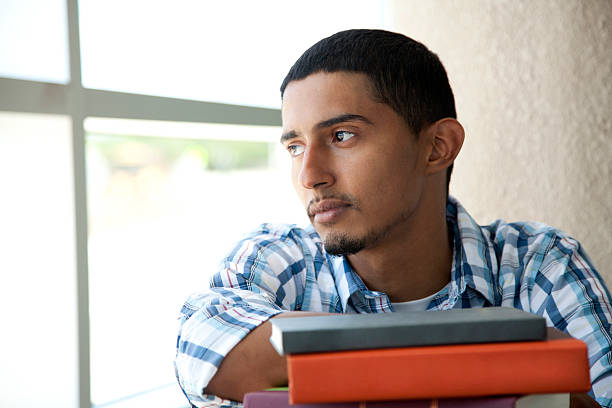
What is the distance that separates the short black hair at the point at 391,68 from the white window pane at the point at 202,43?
0.53 m

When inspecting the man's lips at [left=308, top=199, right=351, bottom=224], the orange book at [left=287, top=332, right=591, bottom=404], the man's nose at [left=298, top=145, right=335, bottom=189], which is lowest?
the orange book at [left=287, top=332, right=591, bottom=404]

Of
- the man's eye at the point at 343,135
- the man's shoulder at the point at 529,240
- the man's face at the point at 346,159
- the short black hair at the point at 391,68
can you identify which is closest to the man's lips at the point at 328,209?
the man's face at the point at 346,159

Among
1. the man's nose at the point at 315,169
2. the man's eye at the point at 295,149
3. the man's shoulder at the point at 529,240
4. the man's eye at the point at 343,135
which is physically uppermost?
the man's eye at the point at 343,135

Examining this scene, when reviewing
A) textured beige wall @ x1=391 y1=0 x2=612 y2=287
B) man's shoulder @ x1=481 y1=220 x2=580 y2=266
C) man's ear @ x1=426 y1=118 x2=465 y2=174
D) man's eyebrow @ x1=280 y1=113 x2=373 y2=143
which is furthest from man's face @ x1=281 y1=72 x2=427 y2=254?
textured beige wall @ x1=391 y1=0 x2=612 y2=287

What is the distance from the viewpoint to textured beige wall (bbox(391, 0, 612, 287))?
176 centimetres

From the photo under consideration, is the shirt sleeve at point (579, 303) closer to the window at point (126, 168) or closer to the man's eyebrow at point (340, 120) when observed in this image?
the man's eyebrow at point (340, 120)

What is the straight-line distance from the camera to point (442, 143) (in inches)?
47.2

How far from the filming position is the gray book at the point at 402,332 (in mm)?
545

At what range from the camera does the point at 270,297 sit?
1.04 meters

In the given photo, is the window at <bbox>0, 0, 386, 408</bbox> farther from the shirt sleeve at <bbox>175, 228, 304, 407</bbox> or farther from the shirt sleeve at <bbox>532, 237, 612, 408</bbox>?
the shirt sleeve at <bbox>532, 237, 612, 408</bbox>

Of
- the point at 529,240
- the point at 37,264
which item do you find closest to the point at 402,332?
the point at 529,240

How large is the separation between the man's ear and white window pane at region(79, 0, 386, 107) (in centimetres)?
73

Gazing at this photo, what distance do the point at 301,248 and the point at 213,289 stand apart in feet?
Result: 0.92

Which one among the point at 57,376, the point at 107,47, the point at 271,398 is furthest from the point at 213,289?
the point at 107,47
